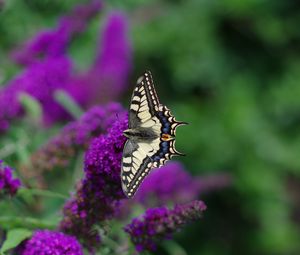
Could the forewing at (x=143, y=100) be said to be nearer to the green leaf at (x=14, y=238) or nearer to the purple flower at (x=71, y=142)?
the purple flower at (x=71, y=142)

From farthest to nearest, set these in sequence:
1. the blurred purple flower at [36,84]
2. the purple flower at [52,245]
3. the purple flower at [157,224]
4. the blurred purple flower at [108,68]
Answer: the blurred purple flower at [108,68] < the blurred purple flower at [36,84] < the purple flower at [157,224] < the purple flower at [52,245]

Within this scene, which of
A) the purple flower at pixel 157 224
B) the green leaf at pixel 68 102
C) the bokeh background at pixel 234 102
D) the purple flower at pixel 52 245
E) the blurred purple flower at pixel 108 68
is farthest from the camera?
the bokeh background at pixel 234 102

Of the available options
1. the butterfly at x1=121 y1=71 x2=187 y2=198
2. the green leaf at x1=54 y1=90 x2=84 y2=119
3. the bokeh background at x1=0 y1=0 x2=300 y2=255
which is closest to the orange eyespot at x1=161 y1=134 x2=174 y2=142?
the butterfly at x1=121 y1=71 x2=187 y2=198

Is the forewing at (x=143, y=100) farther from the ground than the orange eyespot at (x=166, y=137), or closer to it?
farther from the ground

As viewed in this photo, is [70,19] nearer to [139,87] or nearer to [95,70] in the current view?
[95,70]

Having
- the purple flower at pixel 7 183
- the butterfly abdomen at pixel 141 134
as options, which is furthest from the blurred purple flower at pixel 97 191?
the purple flower at pixel 7 183

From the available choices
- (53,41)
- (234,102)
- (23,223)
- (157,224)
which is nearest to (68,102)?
(53,41)

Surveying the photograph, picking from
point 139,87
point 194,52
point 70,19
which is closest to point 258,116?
point 194,52
